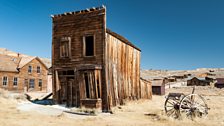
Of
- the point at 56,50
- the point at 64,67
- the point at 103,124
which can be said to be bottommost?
the point at 103,124

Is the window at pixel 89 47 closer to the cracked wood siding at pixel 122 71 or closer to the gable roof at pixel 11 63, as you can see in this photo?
the cracked wood siding at pixel 122 71

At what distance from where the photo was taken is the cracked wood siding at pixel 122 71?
17062 millimetres

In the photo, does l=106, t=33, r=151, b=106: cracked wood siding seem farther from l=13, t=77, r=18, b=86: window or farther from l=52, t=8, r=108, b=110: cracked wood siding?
l=13, t=77, r=18, b=86: window

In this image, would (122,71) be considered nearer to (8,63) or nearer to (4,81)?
(4,81)

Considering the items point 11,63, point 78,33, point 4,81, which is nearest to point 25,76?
point 11,63

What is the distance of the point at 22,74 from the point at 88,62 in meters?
21.5

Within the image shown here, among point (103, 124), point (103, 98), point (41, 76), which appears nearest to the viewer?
point (103, 124)

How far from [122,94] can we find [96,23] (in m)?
6.36

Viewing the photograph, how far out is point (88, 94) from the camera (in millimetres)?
16953

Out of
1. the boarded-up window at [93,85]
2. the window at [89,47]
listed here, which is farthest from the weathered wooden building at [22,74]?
the boarded-up window at [93,85]

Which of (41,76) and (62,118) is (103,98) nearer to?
(62,118)

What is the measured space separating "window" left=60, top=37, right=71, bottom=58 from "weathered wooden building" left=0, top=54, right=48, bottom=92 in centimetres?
1752

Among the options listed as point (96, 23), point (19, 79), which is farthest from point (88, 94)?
point (19, 79)

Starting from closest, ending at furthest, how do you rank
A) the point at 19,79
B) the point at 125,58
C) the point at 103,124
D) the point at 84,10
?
the point at 103,124, the point at 84,10, the point at 125,58, the point at 19,79
